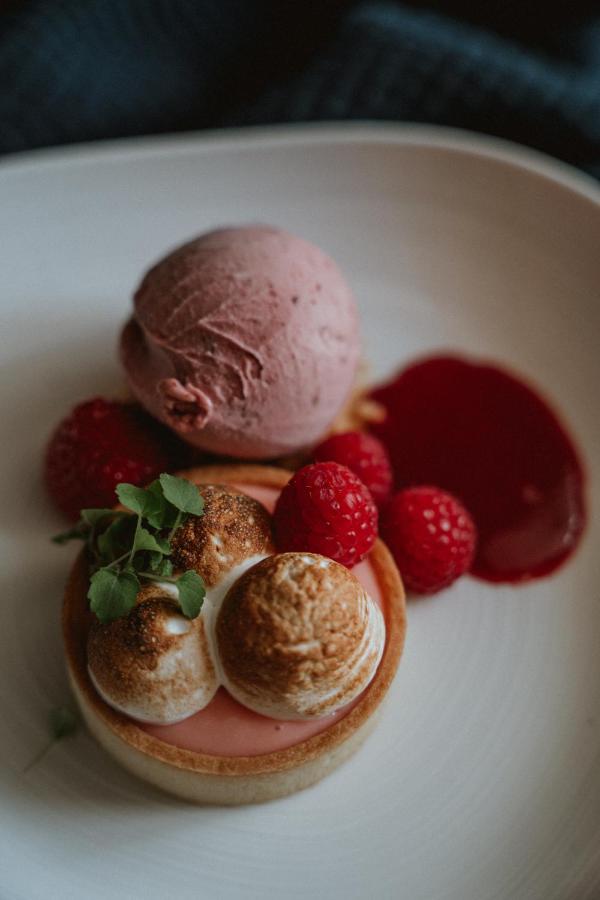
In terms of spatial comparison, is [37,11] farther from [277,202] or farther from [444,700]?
[444,700]

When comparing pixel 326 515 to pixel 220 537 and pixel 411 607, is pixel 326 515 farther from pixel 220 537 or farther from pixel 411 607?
pixel 411 607

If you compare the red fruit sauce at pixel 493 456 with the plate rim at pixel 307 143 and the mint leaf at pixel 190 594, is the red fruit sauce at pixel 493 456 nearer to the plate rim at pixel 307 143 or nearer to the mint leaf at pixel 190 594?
the plate rim at pixel 307 143

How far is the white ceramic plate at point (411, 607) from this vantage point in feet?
5.02

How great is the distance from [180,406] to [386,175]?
3.26ft

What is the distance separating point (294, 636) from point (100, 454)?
635 millimetres

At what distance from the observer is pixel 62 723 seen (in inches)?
64.2

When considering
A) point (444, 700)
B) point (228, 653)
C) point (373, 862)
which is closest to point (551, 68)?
point (444, 700)

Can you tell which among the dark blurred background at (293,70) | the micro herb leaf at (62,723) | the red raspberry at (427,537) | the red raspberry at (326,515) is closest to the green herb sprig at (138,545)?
the red raspberry at (326,515)

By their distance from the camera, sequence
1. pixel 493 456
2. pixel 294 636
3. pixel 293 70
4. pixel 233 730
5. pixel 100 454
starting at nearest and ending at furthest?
pixel 294 636 → pixel 233 730 → pixel 100 454 → pixel 493 456 → pixel 293 70

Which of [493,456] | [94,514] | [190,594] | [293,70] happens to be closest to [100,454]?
Answer: [94,514]

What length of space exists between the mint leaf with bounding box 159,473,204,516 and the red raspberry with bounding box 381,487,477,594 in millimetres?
428

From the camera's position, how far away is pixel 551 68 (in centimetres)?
235

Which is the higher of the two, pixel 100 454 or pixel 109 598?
pixel 109 598

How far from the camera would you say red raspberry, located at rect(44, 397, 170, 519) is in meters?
1.75
